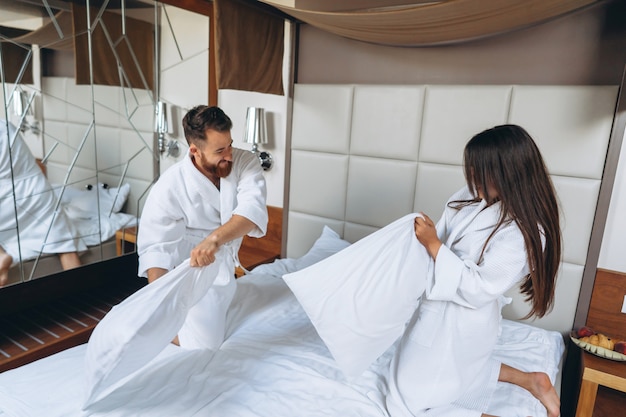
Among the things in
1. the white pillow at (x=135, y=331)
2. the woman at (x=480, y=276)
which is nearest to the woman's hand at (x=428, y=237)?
the woman at (x=480, y=276)

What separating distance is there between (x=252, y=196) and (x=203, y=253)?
39 cm

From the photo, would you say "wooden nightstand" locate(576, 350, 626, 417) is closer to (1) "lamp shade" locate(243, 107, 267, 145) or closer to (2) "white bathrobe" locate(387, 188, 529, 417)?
(2) "white bathrobe" locate(387, 188, 529, 417)

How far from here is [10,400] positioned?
4.27 feet

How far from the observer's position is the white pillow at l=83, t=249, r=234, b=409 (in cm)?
129

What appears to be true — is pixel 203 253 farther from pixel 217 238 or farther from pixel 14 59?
pixel 14 59

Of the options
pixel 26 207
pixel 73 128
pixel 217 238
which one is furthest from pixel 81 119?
pixel 217 238

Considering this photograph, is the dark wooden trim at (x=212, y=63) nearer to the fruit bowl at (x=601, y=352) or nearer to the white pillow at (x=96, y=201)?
the white pillow at (x=96, y=201)

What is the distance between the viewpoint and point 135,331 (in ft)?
4.33

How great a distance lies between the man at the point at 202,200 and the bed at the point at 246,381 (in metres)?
0.26

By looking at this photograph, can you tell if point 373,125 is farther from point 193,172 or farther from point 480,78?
point 193,172

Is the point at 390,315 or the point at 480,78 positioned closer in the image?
the point at 390,315

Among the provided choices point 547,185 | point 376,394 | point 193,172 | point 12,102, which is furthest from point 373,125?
point 12,102

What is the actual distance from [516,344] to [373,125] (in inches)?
52.2

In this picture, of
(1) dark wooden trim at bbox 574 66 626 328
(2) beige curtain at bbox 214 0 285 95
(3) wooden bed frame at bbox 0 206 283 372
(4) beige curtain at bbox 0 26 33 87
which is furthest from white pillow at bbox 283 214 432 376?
(4) beige curtain at bbox 0 26 33 87
